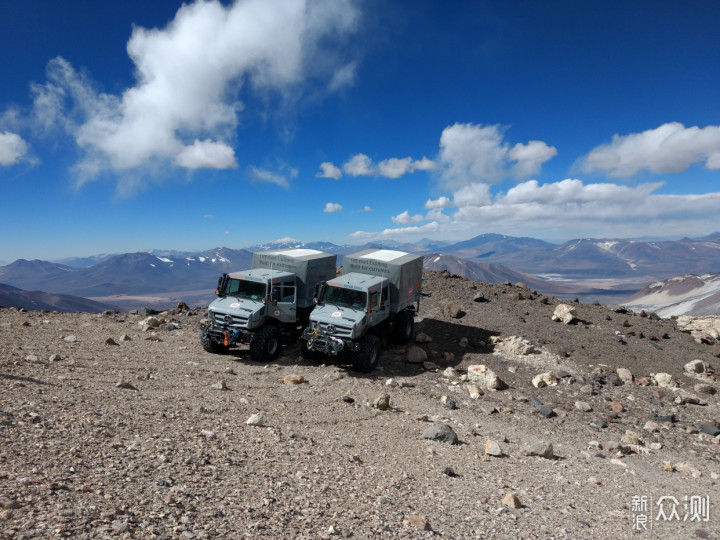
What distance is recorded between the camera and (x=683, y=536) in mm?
5016

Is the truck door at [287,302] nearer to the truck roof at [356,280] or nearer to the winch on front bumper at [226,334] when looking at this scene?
the winch on front bumper at [226,334]

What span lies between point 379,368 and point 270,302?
4.33m

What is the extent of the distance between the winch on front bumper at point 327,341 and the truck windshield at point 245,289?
2.38 metres

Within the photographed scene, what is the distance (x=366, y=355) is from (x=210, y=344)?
544 centimetres

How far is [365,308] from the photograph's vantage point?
12398 mm

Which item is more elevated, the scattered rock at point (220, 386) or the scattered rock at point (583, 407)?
the scattered rock at point (220, 386)

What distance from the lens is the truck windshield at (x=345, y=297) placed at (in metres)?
12.6

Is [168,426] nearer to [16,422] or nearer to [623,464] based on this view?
[16,422]

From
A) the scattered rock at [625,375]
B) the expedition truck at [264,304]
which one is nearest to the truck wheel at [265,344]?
the expedition truck at [264,304]

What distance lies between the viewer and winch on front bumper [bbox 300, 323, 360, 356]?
1173 centimetres

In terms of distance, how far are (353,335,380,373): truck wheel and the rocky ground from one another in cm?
28

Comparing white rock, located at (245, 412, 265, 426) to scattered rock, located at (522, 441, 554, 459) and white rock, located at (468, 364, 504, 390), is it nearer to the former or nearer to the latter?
scattered rock, located at (522, 441, 554, 459)

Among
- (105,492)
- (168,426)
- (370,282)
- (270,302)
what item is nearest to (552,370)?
(370,282)

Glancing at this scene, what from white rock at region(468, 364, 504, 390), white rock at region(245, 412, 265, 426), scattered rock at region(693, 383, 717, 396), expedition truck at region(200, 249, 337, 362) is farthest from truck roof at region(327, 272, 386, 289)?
scattered rock at region(693, 383, 717, 396)
